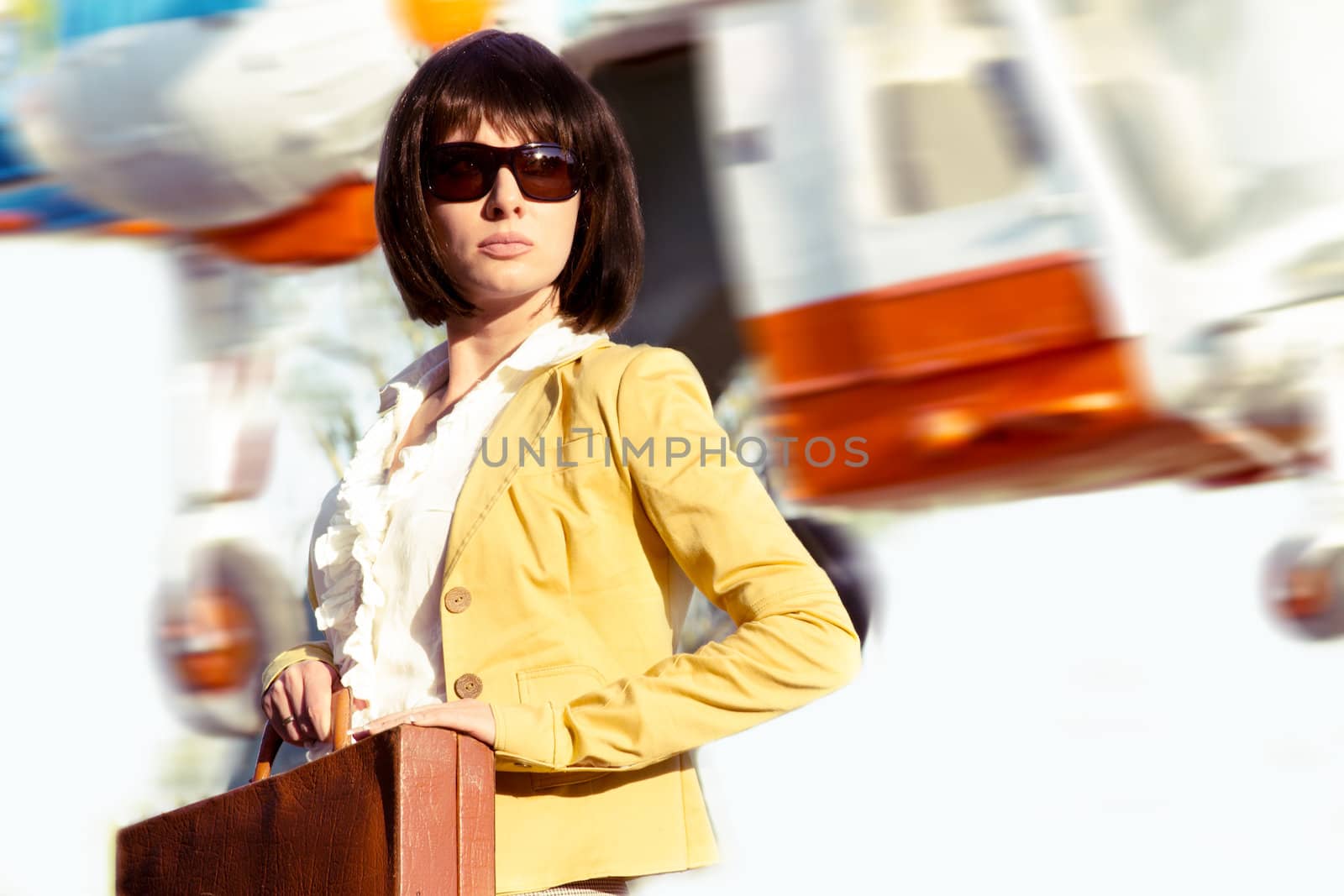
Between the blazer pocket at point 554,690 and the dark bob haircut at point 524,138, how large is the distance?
1.12ft

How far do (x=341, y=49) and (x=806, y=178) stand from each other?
30.4 inches

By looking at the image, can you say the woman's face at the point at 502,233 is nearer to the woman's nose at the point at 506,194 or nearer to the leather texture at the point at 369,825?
the woman's nose at the point at 506,194

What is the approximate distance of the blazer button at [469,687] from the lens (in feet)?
3.49

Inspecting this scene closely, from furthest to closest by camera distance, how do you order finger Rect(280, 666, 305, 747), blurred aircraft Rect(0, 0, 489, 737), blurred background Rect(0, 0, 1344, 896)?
blurred aircraft Rect(0, 0, 489, 737) → blurred background Rect(0, 0, 1344, 896) → finger Rect(280, 666, 305, 747)

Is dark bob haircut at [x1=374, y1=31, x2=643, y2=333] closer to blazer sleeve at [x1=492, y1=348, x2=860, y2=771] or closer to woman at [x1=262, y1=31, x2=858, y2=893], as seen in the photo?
woman at [x1=262, y1=31, x2=858, y2=893]

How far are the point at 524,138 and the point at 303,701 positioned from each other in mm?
A: 469

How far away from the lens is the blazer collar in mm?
1115

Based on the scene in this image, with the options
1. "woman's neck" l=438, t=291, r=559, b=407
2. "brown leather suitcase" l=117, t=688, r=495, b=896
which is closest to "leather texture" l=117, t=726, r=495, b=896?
"brown leather suitcase" l=117, t=688, r=495, b=896

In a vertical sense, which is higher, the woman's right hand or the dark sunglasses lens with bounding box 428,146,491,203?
the dark sunglasses lens with bounding box 428,146,491,203

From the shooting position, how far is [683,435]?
113cm

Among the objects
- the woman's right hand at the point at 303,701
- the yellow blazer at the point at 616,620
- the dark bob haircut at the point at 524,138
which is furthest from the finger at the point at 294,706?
the dark bob haircut at the point at 524,138

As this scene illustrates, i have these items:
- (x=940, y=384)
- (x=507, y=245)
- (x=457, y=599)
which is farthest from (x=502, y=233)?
(x=940, y=384)

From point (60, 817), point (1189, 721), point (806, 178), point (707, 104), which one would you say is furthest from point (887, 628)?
point (60, 817)

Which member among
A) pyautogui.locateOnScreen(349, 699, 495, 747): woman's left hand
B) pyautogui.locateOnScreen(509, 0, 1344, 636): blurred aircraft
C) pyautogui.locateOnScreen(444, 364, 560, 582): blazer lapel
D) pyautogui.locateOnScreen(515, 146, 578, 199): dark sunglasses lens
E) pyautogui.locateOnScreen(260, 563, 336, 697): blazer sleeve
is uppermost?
pyautogui.locateOnScreen(509, 0, 1344, 636): blurred aircraft
